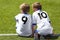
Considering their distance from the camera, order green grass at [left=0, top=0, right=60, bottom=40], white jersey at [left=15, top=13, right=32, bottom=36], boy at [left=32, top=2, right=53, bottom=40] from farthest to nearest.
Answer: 1. green grass at [left=0, top=0, right=60, bottom=40]
2. white jersey at [left=15, top=13, right=32, bottom=36]
3. boy at [left=32, top=2, right=53, bottom=40]

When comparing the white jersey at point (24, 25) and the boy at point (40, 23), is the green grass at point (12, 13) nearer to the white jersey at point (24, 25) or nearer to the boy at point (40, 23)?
the white jersey at point (24, 25)

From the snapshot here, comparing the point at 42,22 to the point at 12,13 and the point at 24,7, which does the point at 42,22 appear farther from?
the point at 12,13

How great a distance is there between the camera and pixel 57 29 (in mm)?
10766

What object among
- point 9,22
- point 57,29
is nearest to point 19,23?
point 57,29

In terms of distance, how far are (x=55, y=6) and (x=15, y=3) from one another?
1.89 meters

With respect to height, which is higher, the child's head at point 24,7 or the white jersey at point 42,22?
the child's head at point 24,7

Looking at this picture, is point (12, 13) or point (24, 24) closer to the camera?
point (24, 24)

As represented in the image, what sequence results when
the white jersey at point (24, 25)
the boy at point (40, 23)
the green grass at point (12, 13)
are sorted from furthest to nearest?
1. the green grass at point (12, 13)
2. the white jersey at point (24, 25)
3. the boy at point (40, 23)

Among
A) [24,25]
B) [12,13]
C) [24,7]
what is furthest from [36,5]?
[12,13]

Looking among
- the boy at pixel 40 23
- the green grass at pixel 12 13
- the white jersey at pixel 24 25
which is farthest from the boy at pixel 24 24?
the green grass at pixel 12 13

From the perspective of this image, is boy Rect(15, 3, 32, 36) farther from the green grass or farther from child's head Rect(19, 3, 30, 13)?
the green grass

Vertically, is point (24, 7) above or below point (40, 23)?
above

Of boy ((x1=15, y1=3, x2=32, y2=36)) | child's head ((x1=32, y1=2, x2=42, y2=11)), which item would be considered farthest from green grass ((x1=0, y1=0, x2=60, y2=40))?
child's head ((x1=32, y1=2, x2=42, y2=11))

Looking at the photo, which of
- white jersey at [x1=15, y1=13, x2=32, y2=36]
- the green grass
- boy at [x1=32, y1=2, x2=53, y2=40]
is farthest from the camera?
the green grass
